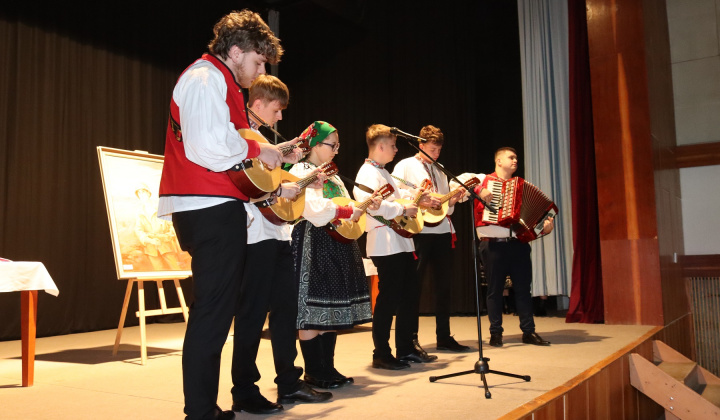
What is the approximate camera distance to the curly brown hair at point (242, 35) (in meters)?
2.02

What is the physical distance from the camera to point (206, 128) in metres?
1.83

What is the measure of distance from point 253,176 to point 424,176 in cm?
218

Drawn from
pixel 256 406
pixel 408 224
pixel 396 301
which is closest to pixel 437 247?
pixel 408 224

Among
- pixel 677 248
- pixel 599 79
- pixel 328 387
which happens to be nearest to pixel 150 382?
pixel 328 387

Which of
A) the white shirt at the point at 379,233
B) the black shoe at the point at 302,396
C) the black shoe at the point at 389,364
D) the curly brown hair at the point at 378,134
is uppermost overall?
the curly brown hair at the point at 378,134

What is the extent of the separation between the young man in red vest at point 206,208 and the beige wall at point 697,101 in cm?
583

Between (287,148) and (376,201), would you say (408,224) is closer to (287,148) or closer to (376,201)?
(376,201)

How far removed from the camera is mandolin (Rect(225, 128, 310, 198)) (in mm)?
1955

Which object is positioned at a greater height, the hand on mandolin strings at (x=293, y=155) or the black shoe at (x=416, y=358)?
the hand on mandolin strings at (x=293, y=155)

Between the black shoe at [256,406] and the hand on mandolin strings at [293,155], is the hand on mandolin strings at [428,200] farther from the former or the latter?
the black shoe at [256,406]

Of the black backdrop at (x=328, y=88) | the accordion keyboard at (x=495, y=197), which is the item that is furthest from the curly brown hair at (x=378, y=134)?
the black backdrop at (x=328, y=88)

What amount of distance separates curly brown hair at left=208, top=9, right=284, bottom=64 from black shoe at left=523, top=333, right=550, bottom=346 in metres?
3.05

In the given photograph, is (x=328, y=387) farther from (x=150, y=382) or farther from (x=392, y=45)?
(x=392, y=45)

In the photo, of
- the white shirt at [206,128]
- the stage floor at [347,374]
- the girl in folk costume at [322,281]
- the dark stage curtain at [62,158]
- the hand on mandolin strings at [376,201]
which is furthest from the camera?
the dark stage curtain at [62,158]
